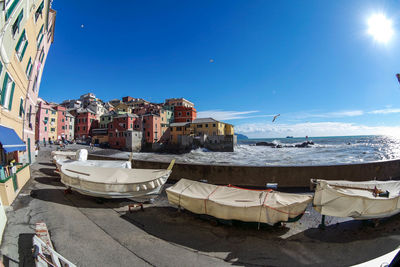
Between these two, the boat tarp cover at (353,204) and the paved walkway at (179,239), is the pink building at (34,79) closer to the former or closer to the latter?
the paved walkway at (179,239)

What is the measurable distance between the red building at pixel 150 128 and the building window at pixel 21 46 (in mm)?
47594

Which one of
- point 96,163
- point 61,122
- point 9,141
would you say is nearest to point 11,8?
point 9,141

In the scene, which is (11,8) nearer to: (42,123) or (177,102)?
(42,123)

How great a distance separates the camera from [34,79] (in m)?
15.0

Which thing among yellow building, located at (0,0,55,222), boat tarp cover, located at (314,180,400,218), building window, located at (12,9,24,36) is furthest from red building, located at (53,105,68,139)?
boat tarp cover, located at (314,180,400,218)

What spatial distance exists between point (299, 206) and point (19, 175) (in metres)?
12.9

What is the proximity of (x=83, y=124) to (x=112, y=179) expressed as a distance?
65704 mm

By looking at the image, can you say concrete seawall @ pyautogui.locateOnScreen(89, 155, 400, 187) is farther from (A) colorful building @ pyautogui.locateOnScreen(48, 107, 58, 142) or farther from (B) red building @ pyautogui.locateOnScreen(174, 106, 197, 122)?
(B) red building @ pyautogui.locateOnScreen(174, 106, 197, 122)

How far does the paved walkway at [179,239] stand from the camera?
429cm

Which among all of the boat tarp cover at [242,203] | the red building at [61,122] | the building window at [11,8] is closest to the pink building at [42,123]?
the red building at [61,122]

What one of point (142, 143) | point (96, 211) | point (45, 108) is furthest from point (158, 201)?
point (45, 108)

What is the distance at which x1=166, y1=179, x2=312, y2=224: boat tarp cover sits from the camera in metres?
5.34

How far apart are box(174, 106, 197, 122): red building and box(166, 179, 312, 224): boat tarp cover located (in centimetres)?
6270

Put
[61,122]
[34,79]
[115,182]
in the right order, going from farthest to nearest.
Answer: [61,122]
[34,79]
[115,182]
